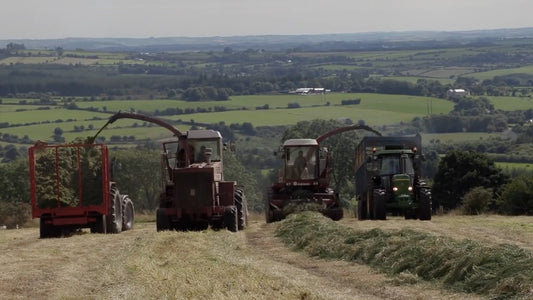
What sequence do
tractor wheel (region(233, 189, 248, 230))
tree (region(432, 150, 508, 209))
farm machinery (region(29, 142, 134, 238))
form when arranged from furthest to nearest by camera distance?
tree (region(432, 150, 508, 209))
tractor wheel (region(233, 189, 248, 230))
farm machinery (region(29, 142, 134, 238))

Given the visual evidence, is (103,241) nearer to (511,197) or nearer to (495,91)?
(511,197)

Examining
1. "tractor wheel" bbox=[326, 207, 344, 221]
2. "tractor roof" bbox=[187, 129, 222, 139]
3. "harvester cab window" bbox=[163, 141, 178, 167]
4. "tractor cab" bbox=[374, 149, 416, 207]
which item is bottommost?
"tractor wheel" bbox=[326, 207, 344, 221]

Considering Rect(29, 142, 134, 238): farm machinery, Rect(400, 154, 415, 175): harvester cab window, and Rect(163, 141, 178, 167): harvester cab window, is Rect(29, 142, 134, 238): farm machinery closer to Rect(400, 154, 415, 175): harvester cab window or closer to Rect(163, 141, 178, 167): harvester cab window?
Rect(163, 141, 178, 167): harvester cab window

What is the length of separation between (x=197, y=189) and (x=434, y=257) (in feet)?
38.4

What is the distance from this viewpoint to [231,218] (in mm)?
27844

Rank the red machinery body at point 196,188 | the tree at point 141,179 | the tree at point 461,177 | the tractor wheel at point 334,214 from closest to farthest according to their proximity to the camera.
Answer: the red machinery body at point 196,188, the tractor wheel at point 334,214, the tree at point 461,177, the tree at point 141,179

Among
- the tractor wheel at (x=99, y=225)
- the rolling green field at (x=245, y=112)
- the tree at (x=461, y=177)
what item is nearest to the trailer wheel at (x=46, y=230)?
the tractor wheel at (x=99, y=225)

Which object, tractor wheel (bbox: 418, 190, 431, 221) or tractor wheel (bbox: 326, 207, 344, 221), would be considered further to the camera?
tractor wheel (bbox: 326, 207, 344, 221)

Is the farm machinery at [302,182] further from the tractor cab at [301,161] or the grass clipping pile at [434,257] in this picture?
the grass clipping pile at [434,257]

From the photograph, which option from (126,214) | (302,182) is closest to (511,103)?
(302,182)

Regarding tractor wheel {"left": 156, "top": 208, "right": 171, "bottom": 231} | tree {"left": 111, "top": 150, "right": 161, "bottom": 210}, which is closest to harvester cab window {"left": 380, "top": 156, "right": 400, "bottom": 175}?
tractor wheel {"left": 156, "top": 208, "right": 171, "bottom": 231}

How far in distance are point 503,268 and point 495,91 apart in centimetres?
11380

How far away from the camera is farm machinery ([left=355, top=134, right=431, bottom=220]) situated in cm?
3111

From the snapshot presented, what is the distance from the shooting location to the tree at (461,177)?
4847cm
